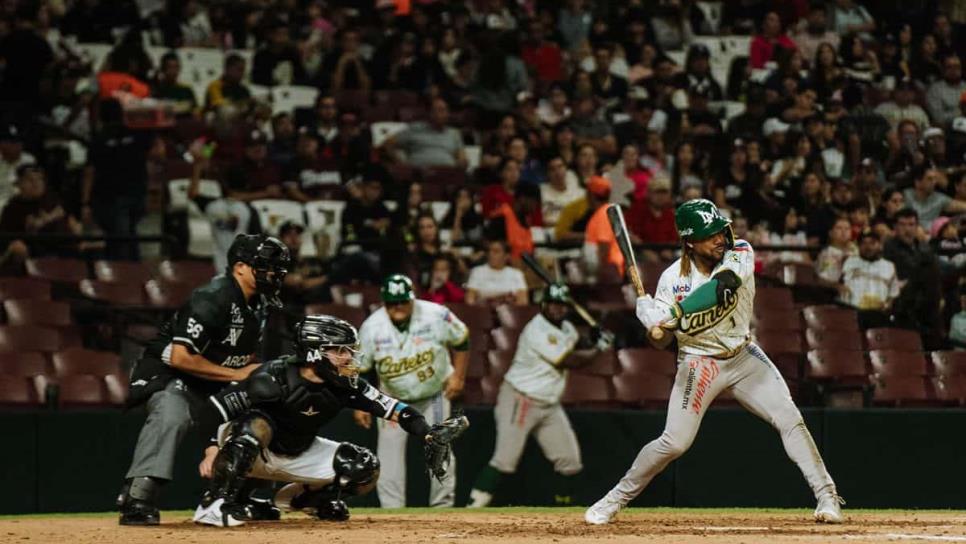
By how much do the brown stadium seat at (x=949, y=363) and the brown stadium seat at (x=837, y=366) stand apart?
59 centimetres

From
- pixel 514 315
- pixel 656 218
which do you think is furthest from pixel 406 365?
pixel 656 218

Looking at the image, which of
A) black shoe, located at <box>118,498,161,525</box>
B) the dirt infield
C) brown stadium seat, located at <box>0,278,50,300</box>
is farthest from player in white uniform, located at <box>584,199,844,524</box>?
brown stadium seat, located at <box>0,278,50,300</box>

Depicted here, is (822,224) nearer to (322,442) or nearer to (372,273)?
(372,273)

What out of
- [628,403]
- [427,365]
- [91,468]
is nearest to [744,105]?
[628,403]

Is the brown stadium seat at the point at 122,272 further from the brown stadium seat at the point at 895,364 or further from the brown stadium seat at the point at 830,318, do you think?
the brown stadium seat at the point at 895,364

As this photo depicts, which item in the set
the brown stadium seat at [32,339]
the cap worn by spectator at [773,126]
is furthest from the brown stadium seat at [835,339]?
the brown stadium seat at [32,339]

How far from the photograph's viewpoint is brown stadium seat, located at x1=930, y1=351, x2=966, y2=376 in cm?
1323

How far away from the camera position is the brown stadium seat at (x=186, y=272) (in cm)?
1350

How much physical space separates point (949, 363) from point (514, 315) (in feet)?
11.9

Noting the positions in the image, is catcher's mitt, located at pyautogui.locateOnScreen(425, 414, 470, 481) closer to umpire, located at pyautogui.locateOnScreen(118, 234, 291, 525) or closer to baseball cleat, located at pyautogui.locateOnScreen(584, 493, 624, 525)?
baseball cleat, located at pyautogui.locateOnScreen(584, 493, 624, 525)

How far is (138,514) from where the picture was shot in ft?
29.5

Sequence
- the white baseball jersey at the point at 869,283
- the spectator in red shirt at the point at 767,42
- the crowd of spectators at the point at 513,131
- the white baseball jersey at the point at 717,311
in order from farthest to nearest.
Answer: the spectator in red shirt at the point at 767,42, the crowd of spectators at the point at 513,131, the white baseball jersey at the point at 869,283, the white baseball jersey at the point at 717,311

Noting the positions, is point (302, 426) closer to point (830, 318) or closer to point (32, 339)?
point (32, 339)

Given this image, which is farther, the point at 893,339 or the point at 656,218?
the point at 656,218
